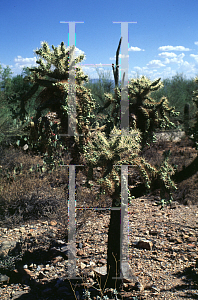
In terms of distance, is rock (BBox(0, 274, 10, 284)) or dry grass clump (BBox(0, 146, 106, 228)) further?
dry grass clump (BBox(0, 146, 106, 228))

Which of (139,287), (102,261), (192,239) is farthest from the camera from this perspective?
(192,239)

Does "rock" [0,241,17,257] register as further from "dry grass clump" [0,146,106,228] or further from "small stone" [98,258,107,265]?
"small stone" [98,258,107,265]

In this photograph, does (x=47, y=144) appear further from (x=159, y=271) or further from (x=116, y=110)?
(x=159, y=271)

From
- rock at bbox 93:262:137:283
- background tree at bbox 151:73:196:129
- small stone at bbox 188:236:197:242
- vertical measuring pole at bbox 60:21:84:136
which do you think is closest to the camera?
vertical measuring pole at bbox 60:21:84:136

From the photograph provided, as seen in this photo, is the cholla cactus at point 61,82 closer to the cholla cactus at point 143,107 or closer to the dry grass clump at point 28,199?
the cholla cactus at point 143,107

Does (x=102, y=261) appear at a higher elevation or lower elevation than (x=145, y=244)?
lower

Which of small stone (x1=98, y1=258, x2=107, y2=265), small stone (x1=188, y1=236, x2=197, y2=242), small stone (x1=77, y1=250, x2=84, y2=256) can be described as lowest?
small stone (x1=98, y1=258, x2=107, y2=265)

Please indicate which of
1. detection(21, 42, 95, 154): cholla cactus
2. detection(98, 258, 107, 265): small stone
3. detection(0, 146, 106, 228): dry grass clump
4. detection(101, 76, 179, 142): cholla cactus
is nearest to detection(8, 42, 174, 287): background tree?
detection(21, 42, 95, 154): cholla cactus

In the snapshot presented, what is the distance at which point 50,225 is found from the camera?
5773mm

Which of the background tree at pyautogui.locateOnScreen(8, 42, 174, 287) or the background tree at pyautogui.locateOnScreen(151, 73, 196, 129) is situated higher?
the background tree at pyautogui.locateOnScreen(151, 73, 196, 129)

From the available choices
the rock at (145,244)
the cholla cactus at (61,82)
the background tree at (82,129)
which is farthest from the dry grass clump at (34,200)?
the cholla cactus at (61,82)

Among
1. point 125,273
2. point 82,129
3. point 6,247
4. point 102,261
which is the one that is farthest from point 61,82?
point 6,247

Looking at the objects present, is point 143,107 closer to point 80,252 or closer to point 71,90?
point 71,90

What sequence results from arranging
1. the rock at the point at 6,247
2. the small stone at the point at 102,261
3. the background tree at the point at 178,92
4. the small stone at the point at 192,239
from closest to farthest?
the small stone at the point at 102,261 → the rock at the point at 6,247 → the small stone at the point at 192,239 → the background tree at the point at 178,92
